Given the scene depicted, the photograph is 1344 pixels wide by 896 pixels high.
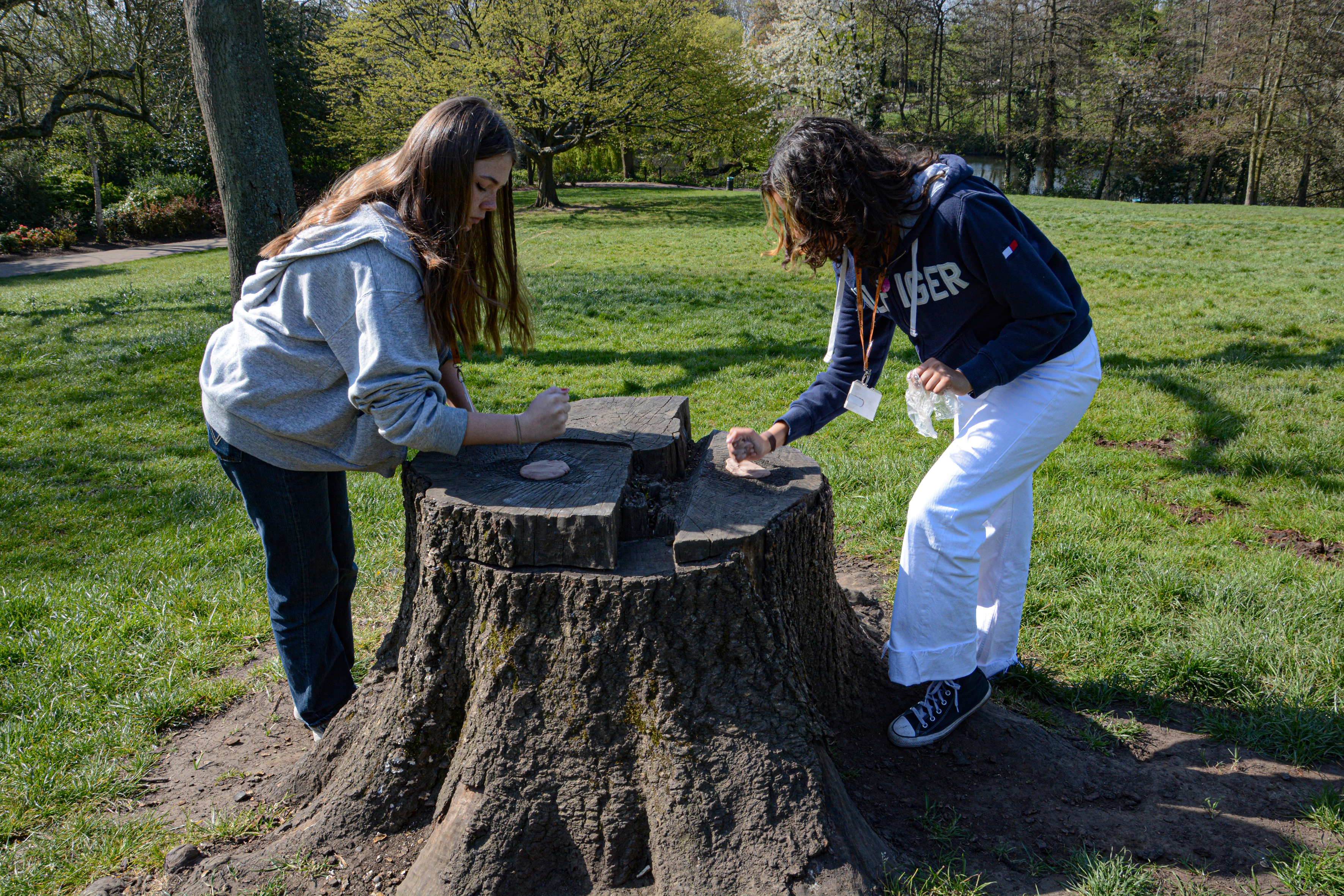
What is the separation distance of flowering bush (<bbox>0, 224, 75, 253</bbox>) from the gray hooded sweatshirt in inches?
798

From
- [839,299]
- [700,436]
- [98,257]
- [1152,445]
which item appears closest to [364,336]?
[839,299]

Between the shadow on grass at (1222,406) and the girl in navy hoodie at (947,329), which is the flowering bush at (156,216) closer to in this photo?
the shadow on grass at (1222,406)

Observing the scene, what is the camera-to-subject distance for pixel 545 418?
2.10 meters

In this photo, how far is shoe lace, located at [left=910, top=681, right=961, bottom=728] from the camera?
92.0 inches

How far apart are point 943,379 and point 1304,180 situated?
31.4 meters

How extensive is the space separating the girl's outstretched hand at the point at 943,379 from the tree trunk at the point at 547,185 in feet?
74.6

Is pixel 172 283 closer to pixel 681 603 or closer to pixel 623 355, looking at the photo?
pixel 623 355

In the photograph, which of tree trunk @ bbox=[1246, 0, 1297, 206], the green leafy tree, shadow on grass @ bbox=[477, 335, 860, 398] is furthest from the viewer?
tree trunk @ bbox=[1246, 0, 1297, 206]

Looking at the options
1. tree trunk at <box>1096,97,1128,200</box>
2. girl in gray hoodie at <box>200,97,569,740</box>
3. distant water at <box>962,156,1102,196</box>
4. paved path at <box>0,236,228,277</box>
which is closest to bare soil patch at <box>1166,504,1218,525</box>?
girl in gray hoodie at <box>200,97,569,740</box>

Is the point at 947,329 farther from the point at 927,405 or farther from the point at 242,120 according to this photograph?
the point at 242,120

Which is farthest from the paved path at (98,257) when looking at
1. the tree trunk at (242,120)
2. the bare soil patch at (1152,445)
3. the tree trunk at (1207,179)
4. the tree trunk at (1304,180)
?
the tree trunk at (1207,179)

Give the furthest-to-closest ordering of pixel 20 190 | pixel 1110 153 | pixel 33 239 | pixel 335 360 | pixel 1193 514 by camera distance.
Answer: pixel 1110 153, pixel 20 190, pixel 33 239, pixel 1193 514, pixel 335 360

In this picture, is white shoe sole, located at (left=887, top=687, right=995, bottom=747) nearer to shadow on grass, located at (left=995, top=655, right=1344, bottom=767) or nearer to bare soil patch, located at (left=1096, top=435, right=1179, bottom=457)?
shadow on grass, located at (left=995, top=655, right=1344, bottom=767)

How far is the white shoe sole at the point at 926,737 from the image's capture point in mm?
2324
